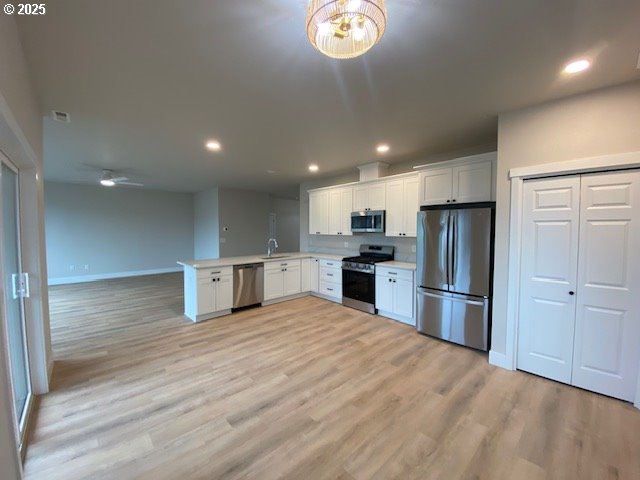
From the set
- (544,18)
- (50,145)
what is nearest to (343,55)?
(544,18)

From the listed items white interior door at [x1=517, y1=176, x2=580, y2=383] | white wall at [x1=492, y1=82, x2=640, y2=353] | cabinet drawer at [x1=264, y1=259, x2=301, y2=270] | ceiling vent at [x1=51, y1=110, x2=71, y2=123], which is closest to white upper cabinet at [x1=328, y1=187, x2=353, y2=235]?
cabinet drawer at [x1=264, y1=259, x2=301, y2=270]

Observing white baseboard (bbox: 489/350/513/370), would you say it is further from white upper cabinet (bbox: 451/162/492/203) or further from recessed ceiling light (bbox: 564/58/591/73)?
recessed ceiling light (bbox: 564/58/591/73)

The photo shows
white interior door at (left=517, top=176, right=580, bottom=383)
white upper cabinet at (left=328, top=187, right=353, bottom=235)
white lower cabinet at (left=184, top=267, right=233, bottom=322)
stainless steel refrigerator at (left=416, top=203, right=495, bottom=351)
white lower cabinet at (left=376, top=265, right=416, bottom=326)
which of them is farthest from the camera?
white upper cabinet at (left=328, top=187, right=353, bottom=235)

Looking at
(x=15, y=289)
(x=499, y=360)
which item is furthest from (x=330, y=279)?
(x=15, y=289)

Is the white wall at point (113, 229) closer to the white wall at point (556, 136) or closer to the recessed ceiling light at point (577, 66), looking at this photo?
the white wall at point (556, 136)

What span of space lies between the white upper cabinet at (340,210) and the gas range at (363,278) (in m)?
0.68

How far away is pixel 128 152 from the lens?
172 inches

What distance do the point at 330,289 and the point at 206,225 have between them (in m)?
5.43

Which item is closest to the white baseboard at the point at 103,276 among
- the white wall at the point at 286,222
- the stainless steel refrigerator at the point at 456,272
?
the white wall at the point at 286,222

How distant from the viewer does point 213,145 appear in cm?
400

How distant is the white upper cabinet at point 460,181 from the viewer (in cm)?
327

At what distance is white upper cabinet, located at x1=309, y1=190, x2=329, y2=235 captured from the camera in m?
5.84

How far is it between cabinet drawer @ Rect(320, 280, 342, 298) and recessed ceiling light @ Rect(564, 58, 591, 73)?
4110 millimetres

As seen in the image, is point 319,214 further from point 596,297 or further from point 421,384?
point 596,297
